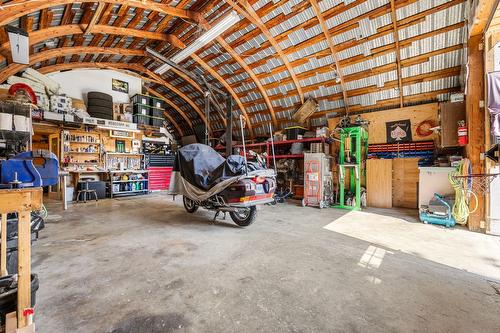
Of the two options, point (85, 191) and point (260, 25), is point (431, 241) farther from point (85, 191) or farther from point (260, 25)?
point (85, 191)

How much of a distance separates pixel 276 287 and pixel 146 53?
328 inches

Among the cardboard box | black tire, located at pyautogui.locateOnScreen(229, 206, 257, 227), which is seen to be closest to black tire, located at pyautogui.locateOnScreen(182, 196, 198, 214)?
black tire, located at pyautogui.locateOnScreen(229, 206, 257, 227)

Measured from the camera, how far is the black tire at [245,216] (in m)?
4.11

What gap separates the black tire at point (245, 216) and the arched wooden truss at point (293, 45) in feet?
16.1

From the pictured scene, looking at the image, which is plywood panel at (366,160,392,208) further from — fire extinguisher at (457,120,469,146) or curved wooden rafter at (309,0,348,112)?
curved wooden rafter at (309,0,348,112)

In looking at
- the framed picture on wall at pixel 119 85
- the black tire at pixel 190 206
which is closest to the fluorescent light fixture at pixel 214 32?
the framed picture on wall at pixel 119 85

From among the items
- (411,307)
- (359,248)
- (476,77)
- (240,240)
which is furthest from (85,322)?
(476,77)

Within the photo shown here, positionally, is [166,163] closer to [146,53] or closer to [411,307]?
[146,53]

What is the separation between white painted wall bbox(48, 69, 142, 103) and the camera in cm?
776

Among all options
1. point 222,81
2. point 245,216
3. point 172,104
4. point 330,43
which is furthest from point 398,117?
point 172,104

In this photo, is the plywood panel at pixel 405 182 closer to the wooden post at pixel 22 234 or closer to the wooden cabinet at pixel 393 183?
the wooden cabinet at pixel 393 183

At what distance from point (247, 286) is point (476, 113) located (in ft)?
16.9

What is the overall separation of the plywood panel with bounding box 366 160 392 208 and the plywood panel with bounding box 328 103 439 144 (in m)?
0.83

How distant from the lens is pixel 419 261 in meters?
2.69
